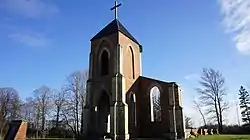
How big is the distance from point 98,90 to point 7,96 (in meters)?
33.5

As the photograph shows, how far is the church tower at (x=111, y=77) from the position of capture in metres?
24.7

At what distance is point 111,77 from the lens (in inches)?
1057

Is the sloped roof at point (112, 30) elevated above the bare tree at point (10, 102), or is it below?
above

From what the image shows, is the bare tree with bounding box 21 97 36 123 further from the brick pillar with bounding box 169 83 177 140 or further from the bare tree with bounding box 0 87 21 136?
the brick pillar with bounding box 169 83 177 140

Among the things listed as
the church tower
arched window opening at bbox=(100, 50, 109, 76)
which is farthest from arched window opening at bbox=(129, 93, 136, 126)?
arched window opening at bbox=(100, 50, 109, 76)

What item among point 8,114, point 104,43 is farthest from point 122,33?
point 8,114

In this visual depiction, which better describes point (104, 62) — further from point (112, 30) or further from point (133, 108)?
point (133, 108)

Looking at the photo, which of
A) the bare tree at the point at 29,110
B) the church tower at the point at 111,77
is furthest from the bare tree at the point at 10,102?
the church tower at the point at 111,77

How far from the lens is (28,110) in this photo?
5706 cm

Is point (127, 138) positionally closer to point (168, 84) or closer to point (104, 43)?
point (168, 84)

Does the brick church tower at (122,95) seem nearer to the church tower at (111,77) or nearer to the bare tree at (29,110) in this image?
the church tower at (111,77)

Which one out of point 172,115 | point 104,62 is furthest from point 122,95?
point 104,62

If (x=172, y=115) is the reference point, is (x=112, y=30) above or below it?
above

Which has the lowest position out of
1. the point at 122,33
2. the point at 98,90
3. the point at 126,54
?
the point at 98,90
